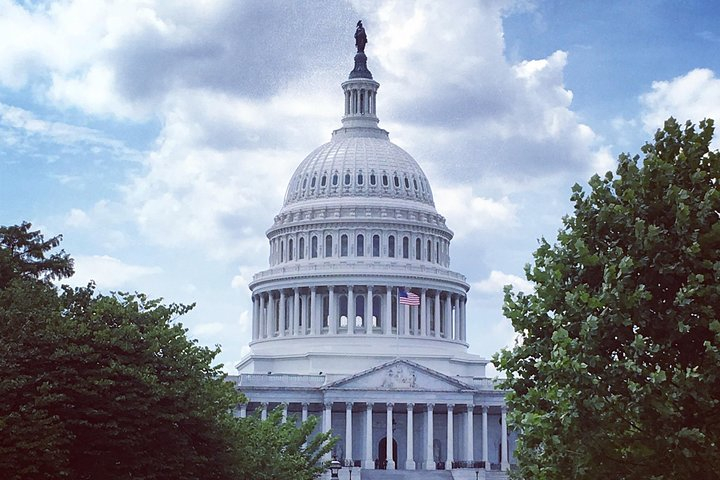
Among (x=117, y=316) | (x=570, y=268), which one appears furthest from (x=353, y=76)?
(x=570, y=268)

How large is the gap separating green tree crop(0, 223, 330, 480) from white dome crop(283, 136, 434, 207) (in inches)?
3566

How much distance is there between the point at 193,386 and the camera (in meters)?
59.1

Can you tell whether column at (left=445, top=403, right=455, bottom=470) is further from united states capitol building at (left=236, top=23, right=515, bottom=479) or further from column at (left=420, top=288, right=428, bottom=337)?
column at (left=420, top=288, right=428, bottom=337)

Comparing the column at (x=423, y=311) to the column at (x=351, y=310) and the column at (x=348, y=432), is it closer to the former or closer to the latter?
the column at (x=351, y=310)

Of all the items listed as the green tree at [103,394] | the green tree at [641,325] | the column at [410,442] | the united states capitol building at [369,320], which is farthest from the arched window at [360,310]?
the green tree at [641,325]

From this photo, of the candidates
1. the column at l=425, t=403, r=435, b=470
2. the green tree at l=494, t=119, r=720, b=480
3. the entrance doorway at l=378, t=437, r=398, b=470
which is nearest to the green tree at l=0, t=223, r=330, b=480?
the green tree at l=494, t=119, r=720, b=480

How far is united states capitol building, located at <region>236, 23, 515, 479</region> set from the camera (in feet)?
446

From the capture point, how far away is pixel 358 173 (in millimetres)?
154125

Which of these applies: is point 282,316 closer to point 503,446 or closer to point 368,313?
point 368,313

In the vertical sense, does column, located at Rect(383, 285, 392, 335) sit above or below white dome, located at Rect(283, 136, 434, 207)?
below

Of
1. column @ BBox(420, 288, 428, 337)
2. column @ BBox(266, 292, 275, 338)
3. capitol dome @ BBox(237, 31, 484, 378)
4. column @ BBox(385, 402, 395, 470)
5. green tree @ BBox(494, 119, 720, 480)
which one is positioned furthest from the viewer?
column @ BBox(266, 292, 275, 338)

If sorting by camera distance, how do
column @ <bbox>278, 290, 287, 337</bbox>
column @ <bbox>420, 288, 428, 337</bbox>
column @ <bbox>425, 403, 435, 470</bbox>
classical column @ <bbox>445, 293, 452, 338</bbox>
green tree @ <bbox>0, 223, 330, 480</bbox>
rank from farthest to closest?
classical column @ <bbox>445, 293, 452, 338</bbox>
column @ <bbox>278, 290, 287, 337</bbox>
column @ <bbox>420, 288, 428, 337</bbox>
column @ <bbox>425, 403, 435, 470</bbox>
green tree @ <bbox>0, 223, 330, 480</bbox>

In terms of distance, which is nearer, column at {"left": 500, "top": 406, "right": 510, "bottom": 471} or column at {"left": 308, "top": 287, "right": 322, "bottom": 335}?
column at {"left": 500, "top": 406, "right": 510, "bottom": 471}

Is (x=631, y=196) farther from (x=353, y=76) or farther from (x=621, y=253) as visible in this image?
(x=353, y=76)
